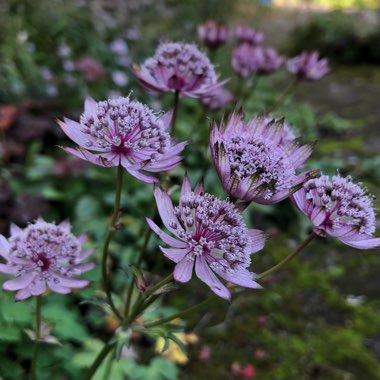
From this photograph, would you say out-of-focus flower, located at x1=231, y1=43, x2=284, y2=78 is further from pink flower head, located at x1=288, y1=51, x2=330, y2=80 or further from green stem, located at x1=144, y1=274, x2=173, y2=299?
green stem, located at x1=144, y1=274, x2=173, y2=299

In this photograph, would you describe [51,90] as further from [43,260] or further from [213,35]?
[43,260]

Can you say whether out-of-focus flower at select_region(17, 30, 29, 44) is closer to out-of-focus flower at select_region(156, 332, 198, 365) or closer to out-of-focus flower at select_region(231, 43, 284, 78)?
out-of-focus flower at select_region(231, 43, 284, 78)

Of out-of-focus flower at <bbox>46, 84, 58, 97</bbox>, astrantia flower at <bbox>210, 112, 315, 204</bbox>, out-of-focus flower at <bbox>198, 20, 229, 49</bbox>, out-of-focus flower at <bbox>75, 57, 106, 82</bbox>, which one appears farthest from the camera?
out-of-focus flower at <bbox>46, 84, 58, 97</bbox>

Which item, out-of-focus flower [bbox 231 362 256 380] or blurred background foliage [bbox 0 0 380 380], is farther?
out-of-focus flower [bbox 231 362 256 380]

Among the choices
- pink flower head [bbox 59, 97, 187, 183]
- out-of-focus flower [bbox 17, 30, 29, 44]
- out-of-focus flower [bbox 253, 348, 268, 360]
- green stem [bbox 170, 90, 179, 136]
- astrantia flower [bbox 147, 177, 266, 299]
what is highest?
pink flower head [bbox 59, 97, 187, 183]

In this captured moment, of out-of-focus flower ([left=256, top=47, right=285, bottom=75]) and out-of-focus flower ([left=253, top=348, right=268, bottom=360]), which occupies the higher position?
out-of-focus flower ([left=256, top=47, right=285, bottom=75])

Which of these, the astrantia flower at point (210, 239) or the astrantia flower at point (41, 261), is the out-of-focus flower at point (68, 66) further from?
the astrantia flower at point (210, 239)

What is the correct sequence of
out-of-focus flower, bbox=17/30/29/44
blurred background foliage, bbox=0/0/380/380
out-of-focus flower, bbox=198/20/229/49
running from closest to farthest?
blurred background foliage, bbox=0/0/380/380 → out-of-focus flower, bbox=198/20/229/49 → out-of-focus flower, bbox=17/30/29/44

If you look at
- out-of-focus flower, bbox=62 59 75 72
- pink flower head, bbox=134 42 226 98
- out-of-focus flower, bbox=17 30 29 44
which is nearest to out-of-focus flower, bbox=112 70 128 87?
out-of-focus flower, bbox=62 59 75 72
